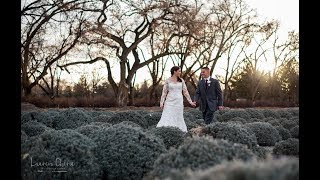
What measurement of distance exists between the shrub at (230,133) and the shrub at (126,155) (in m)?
1.71

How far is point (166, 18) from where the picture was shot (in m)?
28.8

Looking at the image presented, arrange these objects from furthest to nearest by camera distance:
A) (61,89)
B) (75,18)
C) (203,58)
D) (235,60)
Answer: (61,89)
(235,60)
(203,58)
(75,18)

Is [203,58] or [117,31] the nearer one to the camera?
[117,31]

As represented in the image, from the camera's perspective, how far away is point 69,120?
14141 mm

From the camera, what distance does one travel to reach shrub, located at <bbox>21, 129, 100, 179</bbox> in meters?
5.55

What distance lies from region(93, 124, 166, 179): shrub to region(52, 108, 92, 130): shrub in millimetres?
7676

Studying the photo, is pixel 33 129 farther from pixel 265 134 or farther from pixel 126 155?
pixel 265 134

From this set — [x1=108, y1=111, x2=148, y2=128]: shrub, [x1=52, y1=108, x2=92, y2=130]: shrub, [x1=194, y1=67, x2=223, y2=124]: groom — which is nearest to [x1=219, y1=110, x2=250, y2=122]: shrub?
[x1=108, y1=111, x2=148, y2=128]: shrub

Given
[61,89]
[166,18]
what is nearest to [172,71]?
[166,18]

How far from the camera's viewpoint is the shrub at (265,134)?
11805 mm

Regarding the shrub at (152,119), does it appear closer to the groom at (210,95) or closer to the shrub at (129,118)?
the shrub at (129,118)

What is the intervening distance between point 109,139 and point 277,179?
3.96 m
